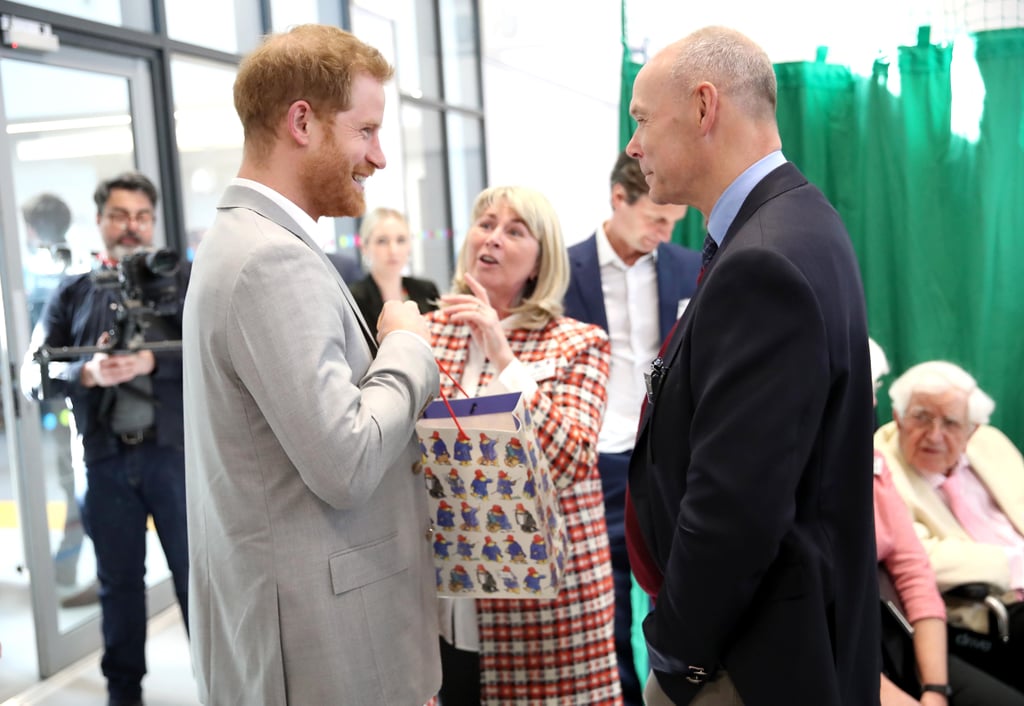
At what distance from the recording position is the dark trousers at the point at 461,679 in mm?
1925

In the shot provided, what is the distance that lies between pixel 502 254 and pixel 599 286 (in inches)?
29.2

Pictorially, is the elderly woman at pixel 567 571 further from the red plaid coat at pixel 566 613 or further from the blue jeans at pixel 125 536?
→ the blue jeans at pixel 125 536

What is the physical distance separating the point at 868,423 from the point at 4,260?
2.92 metres

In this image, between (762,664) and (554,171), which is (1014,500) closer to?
(762,664)

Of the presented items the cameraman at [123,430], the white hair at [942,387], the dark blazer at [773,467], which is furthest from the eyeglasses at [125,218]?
the white hair at [942,387]

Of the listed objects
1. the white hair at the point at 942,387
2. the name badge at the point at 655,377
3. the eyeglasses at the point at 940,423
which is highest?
the name badge at the point at 655,377

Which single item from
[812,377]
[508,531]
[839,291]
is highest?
[839,291]

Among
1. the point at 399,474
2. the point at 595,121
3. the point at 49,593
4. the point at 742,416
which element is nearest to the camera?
the point at 742,416

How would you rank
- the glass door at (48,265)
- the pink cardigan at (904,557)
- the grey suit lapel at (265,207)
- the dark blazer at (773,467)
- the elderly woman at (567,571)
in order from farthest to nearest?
1. the glass door at (48,265)
2. the pink cardigan at (904,557)
3. the elderly woman at (567,571)
4. the grey suit lapel at (265,207)
5. the dark blazer at (773,467)

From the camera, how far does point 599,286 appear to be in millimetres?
2730

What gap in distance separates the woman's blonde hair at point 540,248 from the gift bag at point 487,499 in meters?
0.63

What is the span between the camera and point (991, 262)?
Answer: 3.32 metres

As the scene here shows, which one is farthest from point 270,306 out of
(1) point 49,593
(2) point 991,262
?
(2) point 991,262

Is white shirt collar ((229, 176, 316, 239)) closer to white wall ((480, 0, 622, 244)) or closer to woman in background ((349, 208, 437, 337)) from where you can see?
woman in background ((349, 208, 437, 337))
